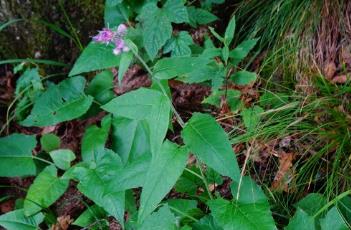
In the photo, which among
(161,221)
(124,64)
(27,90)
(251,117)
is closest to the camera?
(161,221)

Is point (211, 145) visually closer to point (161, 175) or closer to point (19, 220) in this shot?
point (161, 175)

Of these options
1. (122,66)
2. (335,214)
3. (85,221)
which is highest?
(122,66)

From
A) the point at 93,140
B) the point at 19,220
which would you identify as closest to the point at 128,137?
the point at 93,140

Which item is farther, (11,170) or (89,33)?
(89,33)

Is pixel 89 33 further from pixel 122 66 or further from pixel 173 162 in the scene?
pixel 173 162

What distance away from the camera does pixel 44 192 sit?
176 centimetres

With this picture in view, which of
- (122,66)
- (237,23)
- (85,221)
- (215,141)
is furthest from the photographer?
(237,23)

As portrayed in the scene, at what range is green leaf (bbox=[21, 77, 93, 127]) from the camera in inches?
72.4

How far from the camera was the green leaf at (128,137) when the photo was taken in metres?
1.72

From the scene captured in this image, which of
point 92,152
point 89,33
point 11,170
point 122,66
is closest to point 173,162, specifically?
point 122,66

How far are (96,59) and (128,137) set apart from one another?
1.06 feet

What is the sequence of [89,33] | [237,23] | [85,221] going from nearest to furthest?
[85,221]
[237,23]
[89,33]

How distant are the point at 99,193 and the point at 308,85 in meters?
0.87

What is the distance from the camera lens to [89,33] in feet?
7.63
